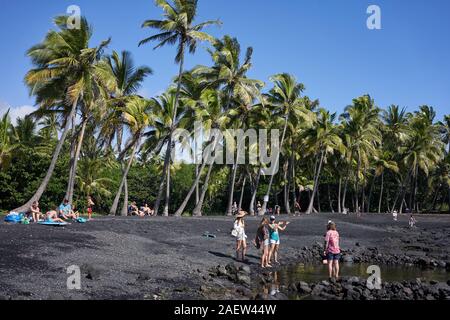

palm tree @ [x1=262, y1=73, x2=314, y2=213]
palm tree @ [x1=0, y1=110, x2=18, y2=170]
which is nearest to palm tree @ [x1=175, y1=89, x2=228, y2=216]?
palm tree @ [x1=262, y1=73, x2=314, y2=213]

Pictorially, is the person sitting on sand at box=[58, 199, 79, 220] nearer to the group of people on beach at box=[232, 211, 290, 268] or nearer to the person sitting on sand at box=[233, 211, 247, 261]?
the person sitting on sand at box=[233, 211, 247, 261]

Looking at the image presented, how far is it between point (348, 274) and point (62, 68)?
53.6ft

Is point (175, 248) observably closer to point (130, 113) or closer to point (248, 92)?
point (130, 113)

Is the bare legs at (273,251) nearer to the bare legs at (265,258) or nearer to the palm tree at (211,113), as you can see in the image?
the bare legs at (265,258)

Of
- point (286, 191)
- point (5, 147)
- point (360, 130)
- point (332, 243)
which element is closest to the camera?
point (332, 243)

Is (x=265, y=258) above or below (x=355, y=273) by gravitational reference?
above

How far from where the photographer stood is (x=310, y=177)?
5194 centimetres

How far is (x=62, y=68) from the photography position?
73.0 feet

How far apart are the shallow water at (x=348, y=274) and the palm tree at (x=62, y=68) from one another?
12.6m

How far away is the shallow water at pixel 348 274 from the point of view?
47.7 feet

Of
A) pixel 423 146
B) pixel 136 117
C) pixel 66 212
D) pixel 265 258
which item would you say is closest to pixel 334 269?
pixel 265 258

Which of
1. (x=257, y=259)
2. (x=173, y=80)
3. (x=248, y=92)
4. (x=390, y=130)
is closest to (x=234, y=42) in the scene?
(x=248, y=92)

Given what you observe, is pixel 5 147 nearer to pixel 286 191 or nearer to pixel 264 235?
pixel 264 235
